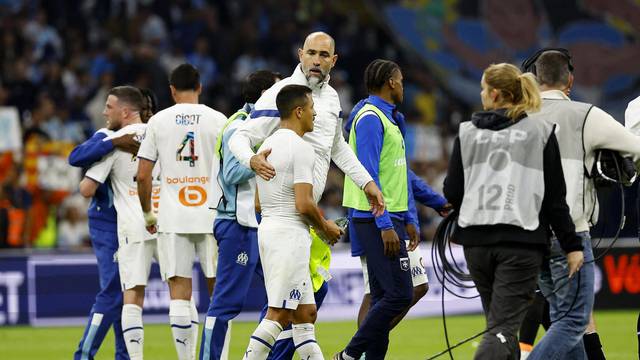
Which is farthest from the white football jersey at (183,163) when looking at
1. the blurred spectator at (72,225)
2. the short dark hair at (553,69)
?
the blurred spectator at (72,225)

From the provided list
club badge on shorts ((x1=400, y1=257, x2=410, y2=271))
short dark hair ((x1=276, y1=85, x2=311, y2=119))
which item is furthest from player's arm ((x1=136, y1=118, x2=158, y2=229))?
club badge on shorts ((x1=400, y1=257, x2=410, y2=271))

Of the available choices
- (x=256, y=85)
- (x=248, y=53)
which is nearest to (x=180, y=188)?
(x=256, y=85)

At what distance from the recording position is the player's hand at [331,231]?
9.20 metres

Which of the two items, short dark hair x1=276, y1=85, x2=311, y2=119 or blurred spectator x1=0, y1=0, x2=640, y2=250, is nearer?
short dark hair x1=276, y1=85, x2=311, y2=119

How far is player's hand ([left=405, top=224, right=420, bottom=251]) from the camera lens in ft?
35.4

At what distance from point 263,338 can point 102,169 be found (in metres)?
2.94

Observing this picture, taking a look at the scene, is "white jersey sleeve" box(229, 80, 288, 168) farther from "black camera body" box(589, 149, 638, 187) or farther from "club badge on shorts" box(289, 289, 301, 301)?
"black camera body" box(589, 149, 638, 187)

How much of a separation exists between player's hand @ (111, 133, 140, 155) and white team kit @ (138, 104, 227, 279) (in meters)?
0.45

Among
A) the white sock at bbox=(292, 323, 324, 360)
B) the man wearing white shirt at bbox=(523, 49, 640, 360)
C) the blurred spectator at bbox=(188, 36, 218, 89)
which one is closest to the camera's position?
the man wearing white shirt at bbox=(523, 49, 640, 360)

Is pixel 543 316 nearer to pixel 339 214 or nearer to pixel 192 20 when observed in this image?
pixel 339 214

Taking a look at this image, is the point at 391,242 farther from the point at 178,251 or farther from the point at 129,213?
the point at 129,213

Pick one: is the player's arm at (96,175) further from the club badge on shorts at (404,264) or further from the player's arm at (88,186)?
the club badge on shorts at (404,264)

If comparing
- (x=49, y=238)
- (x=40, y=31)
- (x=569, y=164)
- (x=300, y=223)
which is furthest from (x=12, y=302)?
(x=569, y=164)

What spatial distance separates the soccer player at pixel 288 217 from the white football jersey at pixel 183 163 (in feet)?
5.69
